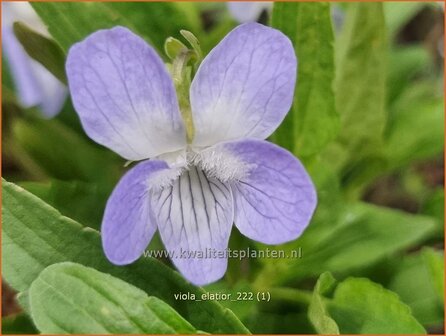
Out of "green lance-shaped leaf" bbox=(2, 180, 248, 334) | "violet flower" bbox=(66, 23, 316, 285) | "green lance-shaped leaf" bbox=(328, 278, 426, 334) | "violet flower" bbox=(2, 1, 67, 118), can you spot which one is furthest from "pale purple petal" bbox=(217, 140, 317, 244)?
"violet flower" bbox=(2, 1, 67, 118)

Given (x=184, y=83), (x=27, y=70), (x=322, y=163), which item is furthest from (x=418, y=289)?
(x=27, y=70)

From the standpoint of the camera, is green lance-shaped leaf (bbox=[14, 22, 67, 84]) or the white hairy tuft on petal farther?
green lance-shaped leaf (bbox=[14, 22, 67, 84])

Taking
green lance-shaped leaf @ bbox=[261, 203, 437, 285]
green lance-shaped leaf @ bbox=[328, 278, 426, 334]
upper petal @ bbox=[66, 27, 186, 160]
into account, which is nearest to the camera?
upper petal @ bbox=[66, 27, 186, 160]

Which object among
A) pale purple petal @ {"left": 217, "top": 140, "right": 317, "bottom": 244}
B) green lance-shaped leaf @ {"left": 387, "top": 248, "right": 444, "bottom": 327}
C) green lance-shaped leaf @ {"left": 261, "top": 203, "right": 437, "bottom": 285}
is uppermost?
pale purple petal @ {"left": 217, "top": 140, "right": 317, "bottom": 244}

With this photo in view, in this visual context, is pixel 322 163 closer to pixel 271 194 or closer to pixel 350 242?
pixel 350 242

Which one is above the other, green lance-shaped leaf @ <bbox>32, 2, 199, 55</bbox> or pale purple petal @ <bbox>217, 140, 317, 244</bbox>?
green lance-shaped leaf @ <bbox>32, 2, 199, 55</bbox>

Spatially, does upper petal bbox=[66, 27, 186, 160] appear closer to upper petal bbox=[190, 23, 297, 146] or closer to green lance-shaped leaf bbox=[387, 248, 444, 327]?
upper petal bbox=[190, 23, 297, 146]

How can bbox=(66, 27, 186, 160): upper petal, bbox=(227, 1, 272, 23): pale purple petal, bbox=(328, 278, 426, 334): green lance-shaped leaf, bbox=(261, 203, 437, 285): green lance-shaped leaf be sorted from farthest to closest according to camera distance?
bbox=(227, 1, 272, 23): pale purple petal → bbox=(261, 203, 437, 285): green lance-shaped leaf → bbox=(328, 278, 426, 334): green lance-shaped leaf → bbox=(66, 27, 186, 160): upper petal
